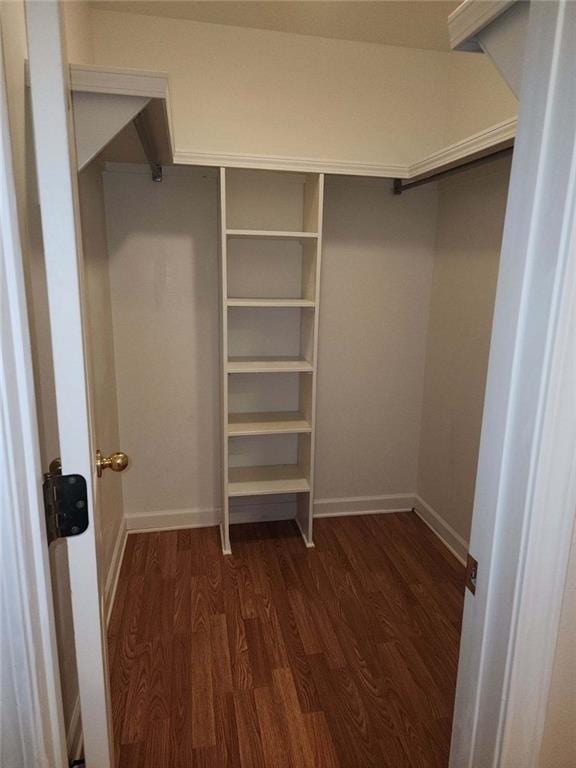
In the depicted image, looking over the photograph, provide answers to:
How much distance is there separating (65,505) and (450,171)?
2309 mm

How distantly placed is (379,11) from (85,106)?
162cm

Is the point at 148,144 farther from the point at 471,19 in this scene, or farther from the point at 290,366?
the point at 471,19

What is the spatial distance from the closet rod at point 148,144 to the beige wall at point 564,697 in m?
1.62

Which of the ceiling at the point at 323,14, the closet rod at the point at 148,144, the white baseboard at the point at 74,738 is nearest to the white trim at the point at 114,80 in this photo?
the closet rod at the point at 148,144

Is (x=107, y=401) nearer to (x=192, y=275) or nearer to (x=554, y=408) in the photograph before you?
(x=192, y=275)

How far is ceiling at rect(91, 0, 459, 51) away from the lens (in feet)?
7.07

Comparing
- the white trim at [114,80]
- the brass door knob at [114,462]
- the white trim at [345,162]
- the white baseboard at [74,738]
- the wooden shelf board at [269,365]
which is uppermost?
the white trim at [345,162]

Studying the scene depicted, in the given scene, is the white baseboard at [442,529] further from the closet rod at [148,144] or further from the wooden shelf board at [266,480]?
the closet rod at [148,144]

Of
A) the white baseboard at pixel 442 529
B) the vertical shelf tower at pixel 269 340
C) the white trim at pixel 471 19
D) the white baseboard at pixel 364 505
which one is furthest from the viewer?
the white baseboard at pixel 364 505

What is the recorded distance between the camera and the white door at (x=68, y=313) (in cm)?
69

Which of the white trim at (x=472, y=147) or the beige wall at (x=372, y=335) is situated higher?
the white trim at (x=472, y=147)

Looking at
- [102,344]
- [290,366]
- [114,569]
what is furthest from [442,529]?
[102,344]

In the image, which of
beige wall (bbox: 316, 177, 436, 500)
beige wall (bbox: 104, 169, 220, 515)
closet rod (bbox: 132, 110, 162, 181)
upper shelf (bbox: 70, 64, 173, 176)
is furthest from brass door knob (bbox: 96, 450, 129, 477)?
beige wall (bbox: 316, 177, 436, 500)

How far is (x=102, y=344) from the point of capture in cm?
228
